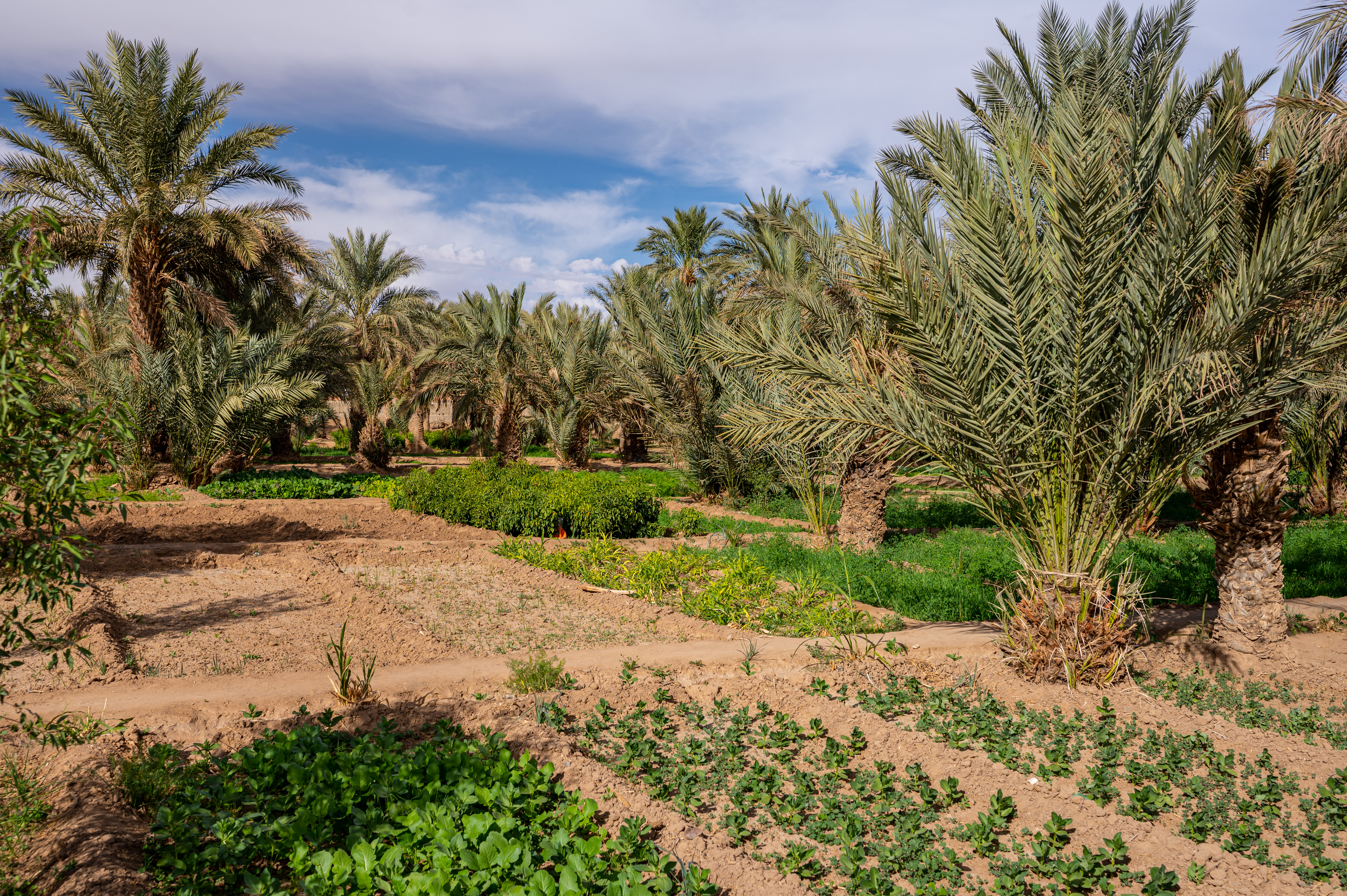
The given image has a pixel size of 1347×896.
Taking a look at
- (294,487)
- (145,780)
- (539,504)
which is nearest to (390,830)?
(145,780)

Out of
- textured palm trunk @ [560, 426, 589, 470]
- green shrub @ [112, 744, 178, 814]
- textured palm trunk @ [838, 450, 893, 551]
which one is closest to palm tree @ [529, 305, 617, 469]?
textured palm trunk @ [560, 426, 589, 470]

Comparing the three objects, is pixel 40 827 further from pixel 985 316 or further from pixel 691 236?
pixel 691 236

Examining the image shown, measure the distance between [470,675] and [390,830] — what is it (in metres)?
2.32

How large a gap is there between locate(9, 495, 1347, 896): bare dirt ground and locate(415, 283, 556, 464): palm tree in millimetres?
12041

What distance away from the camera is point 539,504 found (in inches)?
435

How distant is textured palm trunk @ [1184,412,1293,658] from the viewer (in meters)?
5.73

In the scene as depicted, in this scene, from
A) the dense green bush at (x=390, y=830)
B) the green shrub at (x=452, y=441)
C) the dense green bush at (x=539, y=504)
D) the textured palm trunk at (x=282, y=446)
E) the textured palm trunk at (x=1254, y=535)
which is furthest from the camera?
the green shrub at (x=452, y=441)

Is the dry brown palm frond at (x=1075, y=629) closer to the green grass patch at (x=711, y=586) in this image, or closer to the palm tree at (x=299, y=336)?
the green grass patch at (x=711, y=586)

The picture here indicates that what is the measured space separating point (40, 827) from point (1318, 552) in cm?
1290

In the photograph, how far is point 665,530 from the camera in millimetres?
11703

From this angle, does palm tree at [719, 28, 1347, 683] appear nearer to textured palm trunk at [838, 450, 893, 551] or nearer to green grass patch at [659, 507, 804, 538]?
textured palm trunk at [838, 450, 893, 551]

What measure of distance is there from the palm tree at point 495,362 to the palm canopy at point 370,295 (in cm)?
227

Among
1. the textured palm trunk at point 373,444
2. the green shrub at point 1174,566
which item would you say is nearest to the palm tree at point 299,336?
the textured palm trunk at point 373,444

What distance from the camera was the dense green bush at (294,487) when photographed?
14117 millimetres
